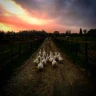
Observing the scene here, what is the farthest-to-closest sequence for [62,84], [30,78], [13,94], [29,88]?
1. [30,78]
2. [62,84]
3. [29,88]
4. [13,94]

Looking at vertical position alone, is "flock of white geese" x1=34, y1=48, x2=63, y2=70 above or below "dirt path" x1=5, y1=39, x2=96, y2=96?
above

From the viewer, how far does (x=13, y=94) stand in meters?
4.50

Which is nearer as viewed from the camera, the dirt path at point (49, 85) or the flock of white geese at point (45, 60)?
the dirt path at point (49, 85)

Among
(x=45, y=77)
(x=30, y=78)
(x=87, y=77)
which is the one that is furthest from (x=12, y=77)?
(x=87, y=77)

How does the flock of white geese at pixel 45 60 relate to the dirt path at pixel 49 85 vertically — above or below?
above

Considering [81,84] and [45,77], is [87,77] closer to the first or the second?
[81,84]

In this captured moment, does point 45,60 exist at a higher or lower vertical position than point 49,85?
higher

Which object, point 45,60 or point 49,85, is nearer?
point 49,85

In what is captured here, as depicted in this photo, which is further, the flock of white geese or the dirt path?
the flock of white geese

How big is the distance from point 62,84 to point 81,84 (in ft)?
2.38

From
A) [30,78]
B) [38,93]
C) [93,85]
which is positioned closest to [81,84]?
[93,85]

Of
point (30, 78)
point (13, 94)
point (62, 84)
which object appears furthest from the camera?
point (30, 78)

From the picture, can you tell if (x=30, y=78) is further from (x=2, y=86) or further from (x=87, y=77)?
(x=87, y=77)

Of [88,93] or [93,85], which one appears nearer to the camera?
[88,93]
